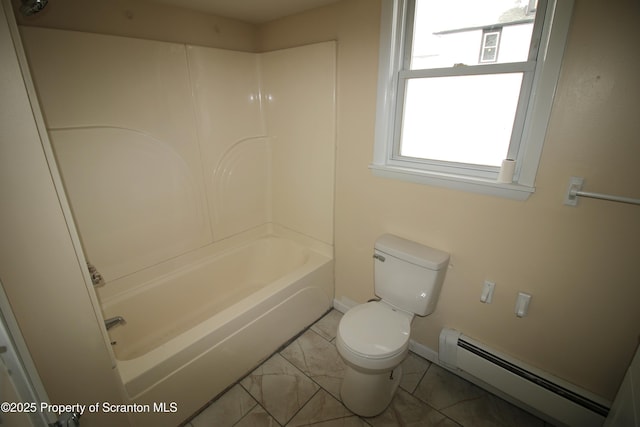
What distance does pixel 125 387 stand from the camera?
4.12ft

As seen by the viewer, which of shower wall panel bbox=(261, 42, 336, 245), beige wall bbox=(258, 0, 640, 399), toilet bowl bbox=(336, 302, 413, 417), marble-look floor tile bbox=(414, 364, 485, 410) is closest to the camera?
beige wall bbox=(258, 0, 640, 399)

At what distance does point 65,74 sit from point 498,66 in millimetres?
2119

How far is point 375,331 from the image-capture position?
1.53m

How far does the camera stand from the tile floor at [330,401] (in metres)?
1.54

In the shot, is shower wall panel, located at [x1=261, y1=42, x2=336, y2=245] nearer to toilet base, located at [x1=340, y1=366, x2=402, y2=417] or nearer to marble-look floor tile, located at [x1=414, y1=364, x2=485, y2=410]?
toilet base, located at [x1=340, y1=366, x2=402, y2=417]

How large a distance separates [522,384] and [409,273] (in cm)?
76

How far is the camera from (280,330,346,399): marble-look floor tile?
5.82 feet

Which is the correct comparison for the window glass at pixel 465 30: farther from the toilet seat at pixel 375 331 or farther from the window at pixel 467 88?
the toilet seat at pixel 375 331

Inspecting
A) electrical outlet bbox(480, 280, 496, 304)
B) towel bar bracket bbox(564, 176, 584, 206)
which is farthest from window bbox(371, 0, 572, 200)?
electrical outlet bbox(480, 280, 496, 304)

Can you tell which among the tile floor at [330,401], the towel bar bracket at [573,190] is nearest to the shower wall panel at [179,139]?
the tile floor at [330,401]

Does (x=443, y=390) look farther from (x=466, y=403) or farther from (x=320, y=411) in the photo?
(x=320, y=411)

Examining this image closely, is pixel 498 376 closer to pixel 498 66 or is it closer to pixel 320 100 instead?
pixel 498 66

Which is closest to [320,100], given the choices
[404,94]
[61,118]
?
[404,94]

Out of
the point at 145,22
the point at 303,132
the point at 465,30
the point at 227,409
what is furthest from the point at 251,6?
the point at 227,409
